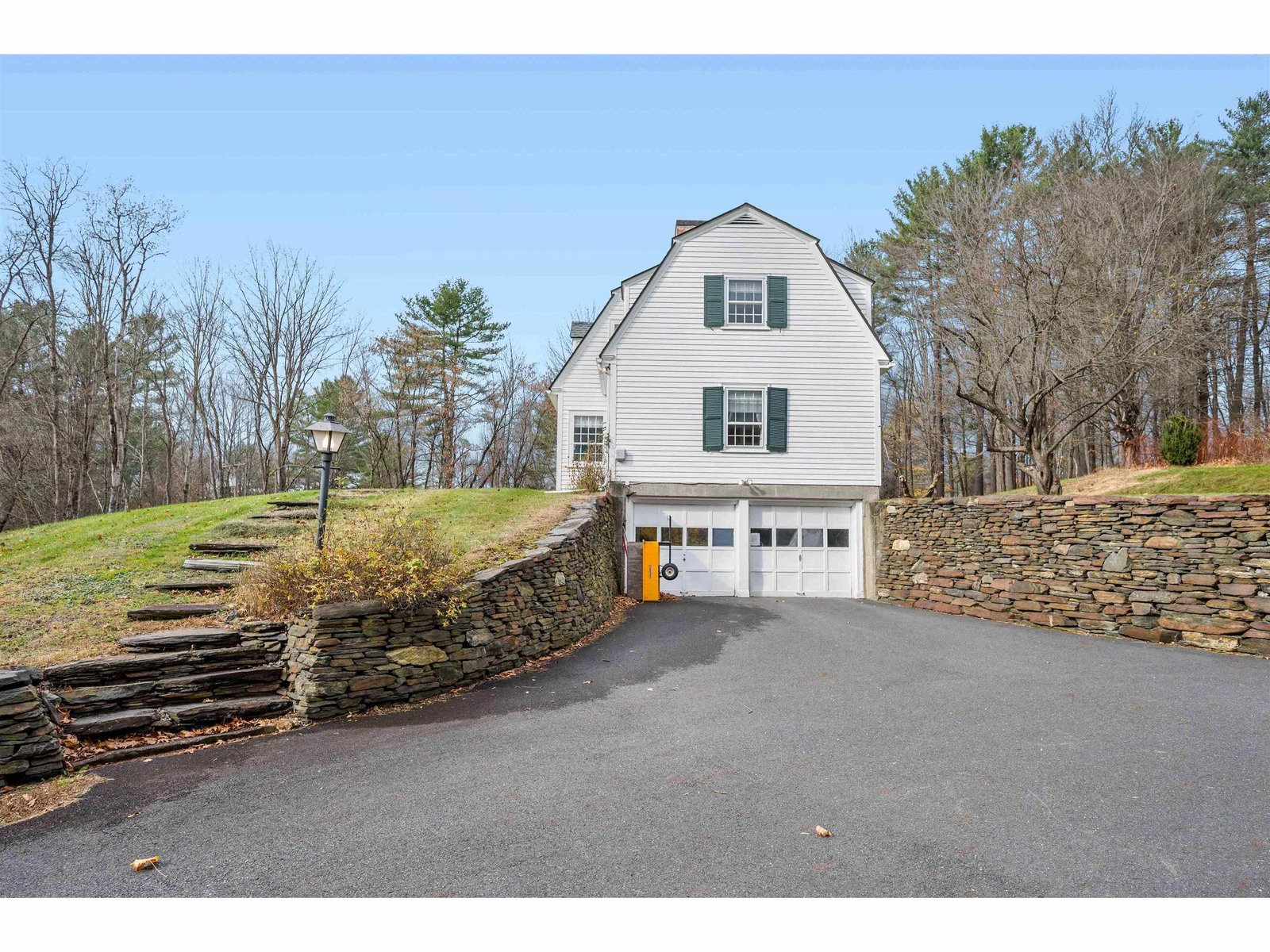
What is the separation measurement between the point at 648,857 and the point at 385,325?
1069 inches

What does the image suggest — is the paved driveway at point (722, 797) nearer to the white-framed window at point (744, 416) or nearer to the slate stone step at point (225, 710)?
the slate stone step at point (225, 710)

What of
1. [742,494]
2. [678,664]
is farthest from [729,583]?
[678,664]

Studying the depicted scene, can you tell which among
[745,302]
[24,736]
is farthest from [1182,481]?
[24,736]

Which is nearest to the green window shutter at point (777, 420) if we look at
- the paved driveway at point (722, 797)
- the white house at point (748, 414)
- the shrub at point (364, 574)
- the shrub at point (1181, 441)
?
the white house at point (748, 414)

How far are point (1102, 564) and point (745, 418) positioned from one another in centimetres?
697

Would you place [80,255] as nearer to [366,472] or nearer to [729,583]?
[366,472]

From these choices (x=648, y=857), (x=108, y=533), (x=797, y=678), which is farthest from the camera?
(x=108, y=533)

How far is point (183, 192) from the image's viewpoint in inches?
790

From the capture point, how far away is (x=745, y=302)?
14523mm

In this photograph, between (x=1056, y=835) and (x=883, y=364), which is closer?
(x=1056, y=835)

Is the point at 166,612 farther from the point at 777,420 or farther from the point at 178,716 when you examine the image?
the point at 777,420

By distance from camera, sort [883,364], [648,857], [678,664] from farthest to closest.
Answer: [883,364] < [678,664] < [648,857]

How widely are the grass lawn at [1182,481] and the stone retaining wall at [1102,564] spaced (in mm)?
2093

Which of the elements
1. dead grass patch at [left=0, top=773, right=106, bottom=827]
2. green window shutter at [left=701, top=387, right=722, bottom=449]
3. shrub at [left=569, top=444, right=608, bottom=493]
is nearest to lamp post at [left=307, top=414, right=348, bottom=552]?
dead grass patch at [left=0, top=773, right=106, bottom=827]
